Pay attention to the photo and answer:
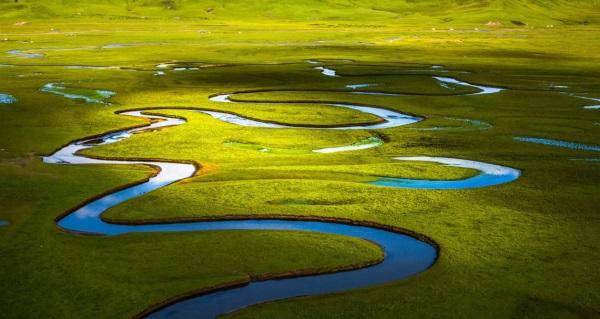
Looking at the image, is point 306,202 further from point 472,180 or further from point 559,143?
point 559,143

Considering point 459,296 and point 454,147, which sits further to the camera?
point 454,147

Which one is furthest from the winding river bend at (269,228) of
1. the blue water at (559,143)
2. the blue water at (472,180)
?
the blue water at (559,143)

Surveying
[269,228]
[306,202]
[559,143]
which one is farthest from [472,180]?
[269,228]

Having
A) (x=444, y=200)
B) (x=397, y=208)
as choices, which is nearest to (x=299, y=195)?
(x=397, y=208)

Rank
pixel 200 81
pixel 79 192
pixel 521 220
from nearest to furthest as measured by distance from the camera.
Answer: pixel 521 220, pixel 79 192, pixel 200 81

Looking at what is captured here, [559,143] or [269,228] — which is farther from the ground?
[559,143]

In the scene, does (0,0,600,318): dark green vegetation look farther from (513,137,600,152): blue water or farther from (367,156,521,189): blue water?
(513,137,600,152): blue water

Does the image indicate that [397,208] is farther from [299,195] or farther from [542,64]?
[542,64]

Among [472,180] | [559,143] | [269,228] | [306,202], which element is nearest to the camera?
[269,228]
